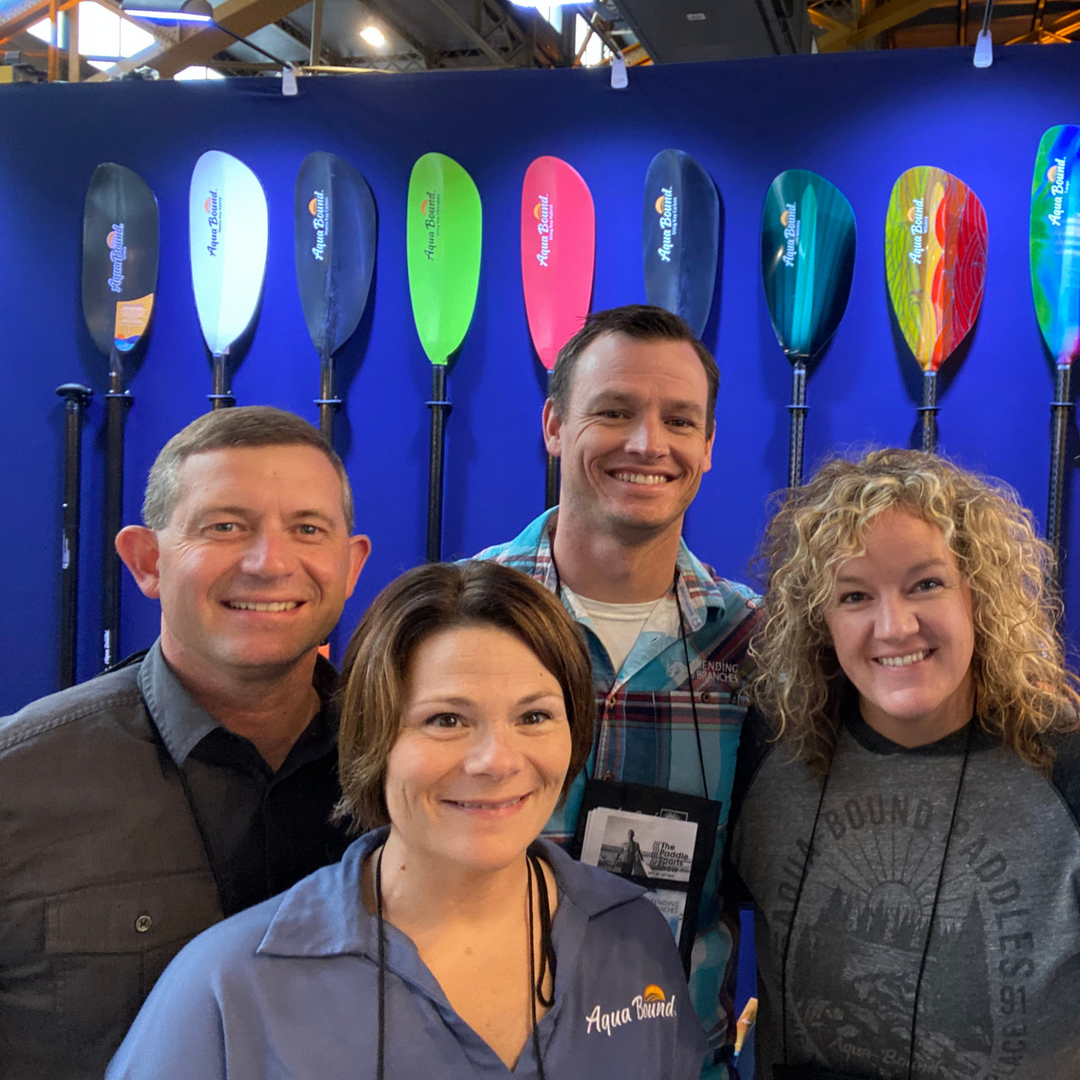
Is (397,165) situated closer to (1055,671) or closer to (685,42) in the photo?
(685,42)

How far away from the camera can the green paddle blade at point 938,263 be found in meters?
2.96

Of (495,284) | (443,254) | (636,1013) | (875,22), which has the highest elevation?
(875,22)

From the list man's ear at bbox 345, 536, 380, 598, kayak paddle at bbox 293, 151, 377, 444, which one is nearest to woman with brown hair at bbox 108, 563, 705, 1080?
man's ear at bbox 345, 536, 380, 598

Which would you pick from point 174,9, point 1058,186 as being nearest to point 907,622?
point 1058,186

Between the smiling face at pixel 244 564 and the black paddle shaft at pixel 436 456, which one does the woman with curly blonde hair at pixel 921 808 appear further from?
the black paddle shaft at pixel 436 456

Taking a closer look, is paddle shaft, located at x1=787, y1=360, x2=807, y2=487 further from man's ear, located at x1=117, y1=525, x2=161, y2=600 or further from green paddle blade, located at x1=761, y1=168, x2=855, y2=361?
man's ear, located at x1=117, y1=525, x2=161, y2=600

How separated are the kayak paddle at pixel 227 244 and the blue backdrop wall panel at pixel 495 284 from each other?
2.3 inches

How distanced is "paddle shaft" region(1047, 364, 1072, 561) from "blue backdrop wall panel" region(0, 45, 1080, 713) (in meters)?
0.09

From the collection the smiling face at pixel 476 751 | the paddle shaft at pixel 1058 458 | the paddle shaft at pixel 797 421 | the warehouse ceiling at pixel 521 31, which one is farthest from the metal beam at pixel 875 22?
the smiling face at pixel 476 751

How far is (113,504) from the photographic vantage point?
11.4 ft

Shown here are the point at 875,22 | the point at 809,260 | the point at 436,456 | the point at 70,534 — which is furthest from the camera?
the point at 875,22

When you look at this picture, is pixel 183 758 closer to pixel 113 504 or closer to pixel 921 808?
pixel 921 808

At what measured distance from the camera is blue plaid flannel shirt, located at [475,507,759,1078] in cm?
158

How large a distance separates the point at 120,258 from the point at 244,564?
273 centimetres
